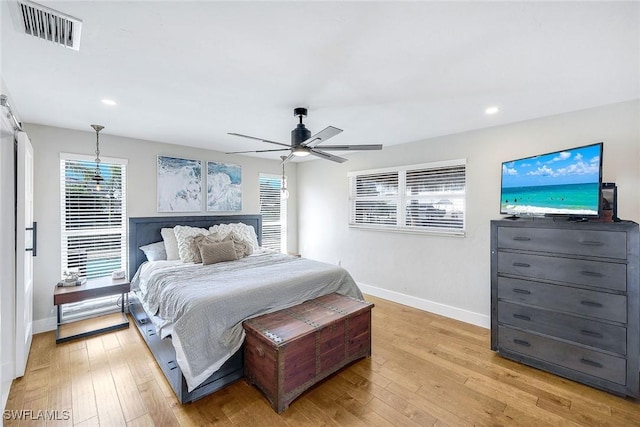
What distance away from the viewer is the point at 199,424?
1.89 meters

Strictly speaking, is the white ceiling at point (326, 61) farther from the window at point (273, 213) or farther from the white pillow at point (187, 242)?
the window at point (273, 213)

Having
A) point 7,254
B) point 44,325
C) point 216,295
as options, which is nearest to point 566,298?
point 216,295

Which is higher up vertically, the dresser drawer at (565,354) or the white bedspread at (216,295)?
the white bedspread at (216,295)

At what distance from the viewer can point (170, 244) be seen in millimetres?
3768

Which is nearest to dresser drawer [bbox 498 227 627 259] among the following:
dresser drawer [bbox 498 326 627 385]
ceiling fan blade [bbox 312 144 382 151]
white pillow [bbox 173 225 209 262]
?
dresser drawer [bbox 498 326 627 385]

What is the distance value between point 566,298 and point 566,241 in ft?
1.66

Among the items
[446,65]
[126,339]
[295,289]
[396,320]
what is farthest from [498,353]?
[126,339]

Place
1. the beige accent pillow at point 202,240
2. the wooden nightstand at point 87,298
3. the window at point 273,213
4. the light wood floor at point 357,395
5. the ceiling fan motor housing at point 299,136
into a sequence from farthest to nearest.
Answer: the window at point 273,213, the beige accent pillow at point 202,240, the wooden nightstand at point 87,298, the ceiling fan motor housing at point 299,136, the light wood floor at point 357,395

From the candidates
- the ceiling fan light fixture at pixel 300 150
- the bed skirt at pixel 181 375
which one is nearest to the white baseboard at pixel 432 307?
the bed skirt at pixel 181 375

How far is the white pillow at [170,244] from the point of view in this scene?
372 centimetres

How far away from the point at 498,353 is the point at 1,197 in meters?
4.81

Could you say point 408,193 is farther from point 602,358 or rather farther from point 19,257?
point 19,257

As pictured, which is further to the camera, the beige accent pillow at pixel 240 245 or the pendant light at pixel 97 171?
the beige accent pillow at pixel 240 245

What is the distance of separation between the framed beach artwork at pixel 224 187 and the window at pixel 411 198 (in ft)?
6.81
